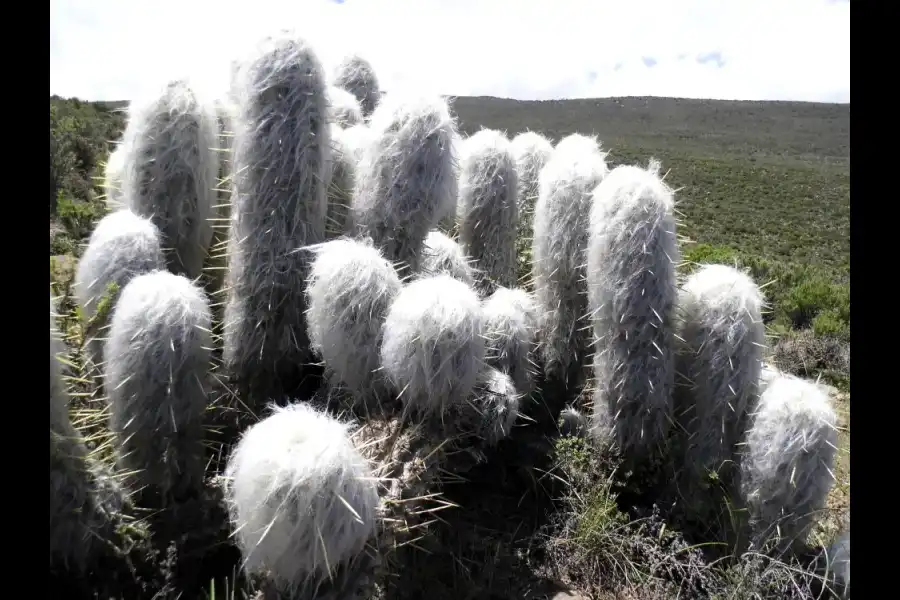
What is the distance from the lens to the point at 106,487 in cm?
237

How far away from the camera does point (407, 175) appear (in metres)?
3.67

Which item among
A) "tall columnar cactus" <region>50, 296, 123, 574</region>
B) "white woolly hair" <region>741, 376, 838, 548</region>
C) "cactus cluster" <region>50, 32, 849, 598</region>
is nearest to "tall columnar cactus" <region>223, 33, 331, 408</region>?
"cactus cluster" <region>50, 32, 849, 598</region>

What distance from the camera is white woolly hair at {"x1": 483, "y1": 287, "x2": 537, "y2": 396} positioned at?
3.76 m

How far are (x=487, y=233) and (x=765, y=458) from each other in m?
2.37

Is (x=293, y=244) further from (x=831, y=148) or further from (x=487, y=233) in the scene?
(x=831, y=148)

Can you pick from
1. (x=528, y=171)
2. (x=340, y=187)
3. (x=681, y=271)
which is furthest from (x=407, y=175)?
(x=681, y=271)

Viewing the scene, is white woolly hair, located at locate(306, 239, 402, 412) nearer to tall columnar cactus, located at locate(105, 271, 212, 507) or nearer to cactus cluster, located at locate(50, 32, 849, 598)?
cactus cluster, located at locate(50, 32, 849, 598)

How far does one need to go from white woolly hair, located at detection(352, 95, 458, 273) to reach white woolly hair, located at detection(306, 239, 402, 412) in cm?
51

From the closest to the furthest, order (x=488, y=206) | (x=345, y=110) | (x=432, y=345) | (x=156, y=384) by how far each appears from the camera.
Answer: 1. (x=156, y=384)
2. (x=432, y=345)
3. (x=488, y=206)
4. (x=345, y=110)

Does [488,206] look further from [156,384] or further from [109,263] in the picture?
[156,384]

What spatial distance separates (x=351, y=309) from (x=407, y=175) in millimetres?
993
